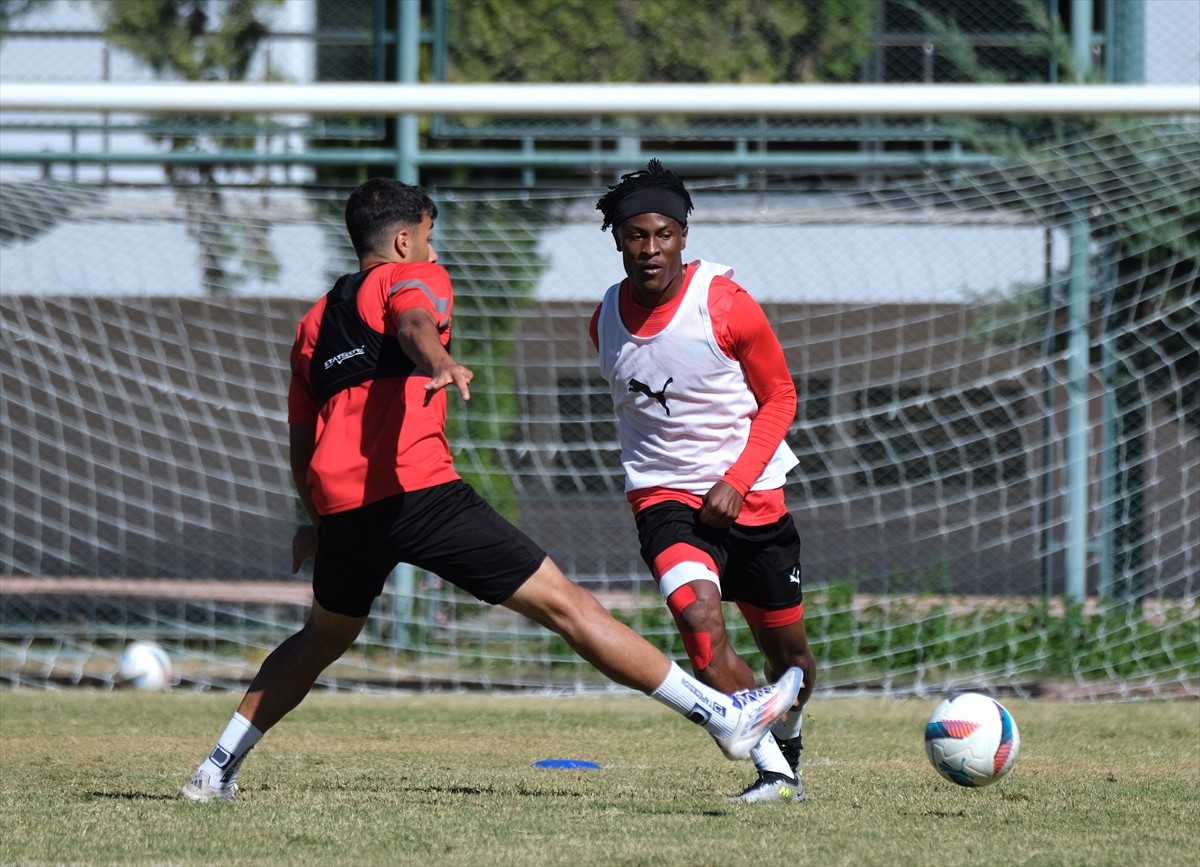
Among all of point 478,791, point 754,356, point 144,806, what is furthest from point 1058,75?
point 144,806

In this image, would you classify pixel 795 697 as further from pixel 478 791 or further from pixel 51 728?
pixel 51 728

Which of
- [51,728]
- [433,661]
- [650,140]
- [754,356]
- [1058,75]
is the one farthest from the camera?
[650,140]

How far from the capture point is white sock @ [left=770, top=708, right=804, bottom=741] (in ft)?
16.8

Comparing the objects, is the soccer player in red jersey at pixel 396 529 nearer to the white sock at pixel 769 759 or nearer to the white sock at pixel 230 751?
the white sock at pixel 230 751

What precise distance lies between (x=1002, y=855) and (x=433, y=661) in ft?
21.0

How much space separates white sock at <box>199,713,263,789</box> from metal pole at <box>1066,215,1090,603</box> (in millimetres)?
6137

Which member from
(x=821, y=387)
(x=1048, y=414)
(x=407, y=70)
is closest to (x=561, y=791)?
(x=1048, y=414)

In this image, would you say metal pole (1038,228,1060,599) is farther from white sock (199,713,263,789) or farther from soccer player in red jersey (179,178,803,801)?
white sock (199,713,263,789)

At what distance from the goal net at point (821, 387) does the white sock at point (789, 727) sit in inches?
147

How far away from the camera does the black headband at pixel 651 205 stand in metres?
4.82

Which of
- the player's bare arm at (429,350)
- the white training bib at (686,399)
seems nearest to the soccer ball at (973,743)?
the white training bib at (686,399)

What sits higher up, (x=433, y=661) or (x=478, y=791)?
(x=478, y=791)

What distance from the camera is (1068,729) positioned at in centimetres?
717

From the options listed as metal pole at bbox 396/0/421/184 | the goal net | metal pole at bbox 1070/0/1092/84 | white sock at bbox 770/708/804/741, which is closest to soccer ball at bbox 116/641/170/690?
the goal net
